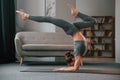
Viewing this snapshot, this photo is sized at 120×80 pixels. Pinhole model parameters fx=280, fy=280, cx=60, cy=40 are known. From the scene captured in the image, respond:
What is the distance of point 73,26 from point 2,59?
2639 millimetres

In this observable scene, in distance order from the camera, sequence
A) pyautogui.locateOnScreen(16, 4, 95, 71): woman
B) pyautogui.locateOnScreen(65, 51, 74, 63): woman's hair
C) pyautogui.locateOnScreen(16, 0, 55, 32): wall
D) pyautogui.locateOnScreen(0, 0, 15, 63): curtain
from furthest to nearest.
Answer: pyautogui.locateOnScreen(16, 0, 55, 32): wall, pyautogui.locateOnScreen(0, 0, 15, 63): curtain, pyautogui.locateOnScreen(65, 51, 74, 63): woman's hair, pyautogui.locateOnScreen(16, 4, 95, 71): woman

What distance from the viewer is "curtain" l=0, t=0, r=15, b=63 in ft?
24.1

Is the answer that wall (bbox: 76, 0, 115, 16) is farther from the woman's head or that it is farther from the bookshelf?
the woman's head

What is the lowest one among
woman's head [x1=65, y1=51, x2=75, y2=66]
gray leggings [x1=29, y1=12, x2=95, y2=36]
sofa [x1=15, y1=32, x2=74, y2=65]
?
woman's head [x1=65, y1=51, x2=75, y2=66]

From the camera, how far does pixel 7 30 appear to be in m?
7.48

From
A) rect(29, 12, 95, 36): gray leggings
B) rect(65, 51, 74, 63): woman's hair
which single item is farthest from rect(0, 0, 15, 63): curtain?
rect(29, 12, 95, 36): gray leggings

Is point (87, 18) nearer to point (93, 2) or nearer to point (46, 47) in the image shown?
point (46, 47)

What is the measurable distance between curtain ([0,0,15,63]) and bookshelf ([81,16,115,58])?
3.54 metres

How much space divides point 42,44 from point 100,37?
436 centimetres

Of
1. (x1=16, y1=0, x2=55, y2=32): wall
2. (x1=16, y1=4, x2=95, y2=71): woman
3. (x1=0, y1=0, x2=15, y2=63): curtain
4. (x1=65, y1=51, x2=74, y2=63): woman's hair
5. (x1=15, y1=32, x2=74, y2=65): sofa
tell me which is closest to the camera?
(x1=16, y1=4, x2=95, y2=71): woman

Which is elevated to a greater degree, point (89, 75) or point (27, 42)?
point (27, 42)

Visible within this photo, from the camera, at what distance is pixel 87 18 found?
564 cm

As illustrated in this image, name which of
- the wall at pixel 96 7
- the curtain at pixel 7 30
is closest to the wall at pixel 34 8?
the curtain at pixel 7 30

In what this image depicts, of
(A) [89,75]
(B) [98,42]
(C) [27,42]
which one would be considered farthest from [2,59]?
(B) [98,42]
